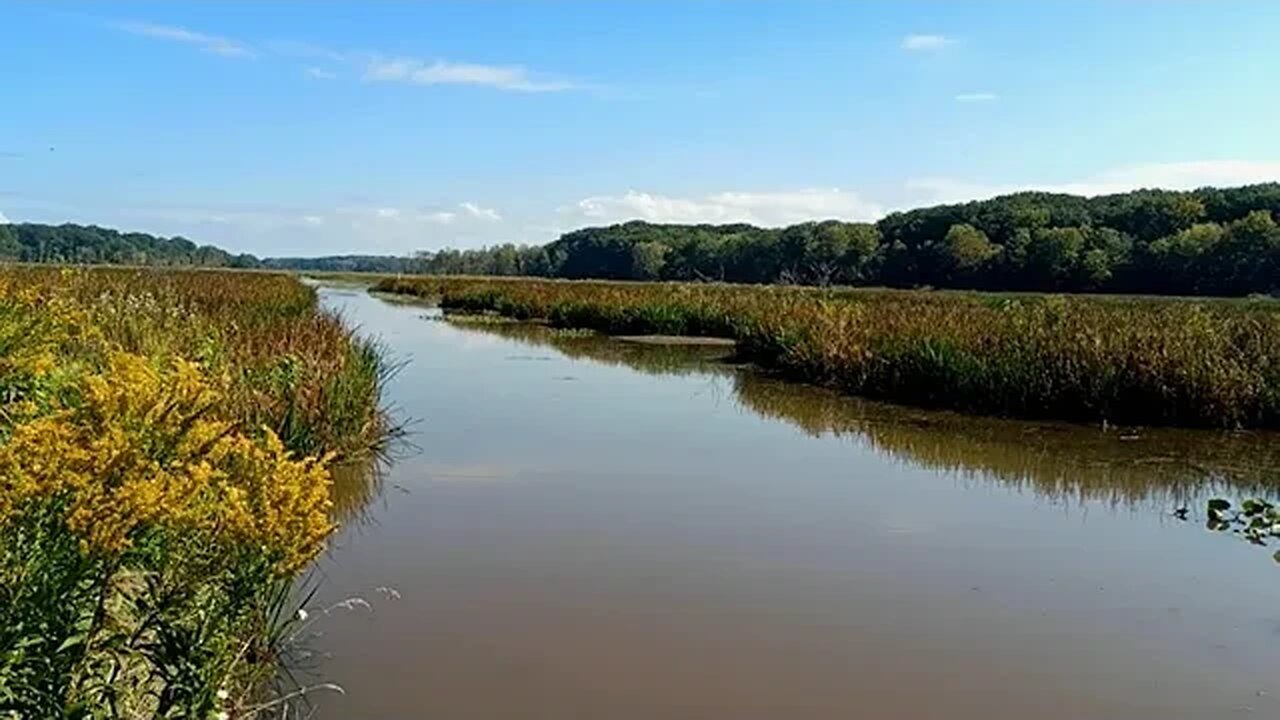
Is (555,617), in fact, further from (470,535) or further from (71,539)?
(71,539)

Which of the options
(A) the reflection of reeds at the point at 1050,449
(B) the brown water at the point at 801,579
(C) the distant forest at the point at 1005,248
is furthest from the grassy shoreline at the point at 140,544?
(C) the distant forest at the point at 1005,248

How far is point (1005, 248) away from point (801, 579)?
1909 inches

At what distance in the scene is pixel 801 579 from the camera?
536 cm

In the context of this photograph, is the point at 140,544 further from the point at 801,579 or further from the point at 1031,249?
the point at 1031,249

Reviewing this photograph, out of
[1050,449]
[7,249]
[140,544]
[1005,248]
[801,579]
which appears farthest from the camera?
[1005,248]

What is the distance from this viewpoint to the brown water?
3977 mm

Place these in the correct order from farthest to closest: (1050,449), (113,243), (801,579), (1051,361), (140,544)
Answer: (113,243) < (1051,361) < (1050,449) < (801,579) < (140,544)

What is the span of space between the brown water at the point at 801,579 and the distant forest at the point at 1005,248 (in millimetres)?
15240

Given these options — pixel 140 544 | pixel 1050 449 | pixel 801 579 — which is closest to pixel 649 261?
pixel 1050 449

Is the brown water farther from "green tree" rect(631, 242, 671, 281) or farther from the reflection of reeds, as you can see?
"green tree" rect(631, 242, 671, 281)

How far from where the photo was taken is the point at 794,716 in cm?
376

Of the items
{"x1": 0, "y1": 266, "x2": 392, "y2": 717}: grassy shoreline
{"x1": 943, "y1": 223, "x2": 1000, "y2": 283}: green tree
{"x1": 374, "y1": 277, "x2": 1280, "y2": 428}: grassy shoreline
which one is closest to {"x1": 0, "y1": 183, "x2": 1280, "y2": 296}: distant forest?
{"x1": 943, "y1": 223, "x2": 1000, "y2": 283}: green tree

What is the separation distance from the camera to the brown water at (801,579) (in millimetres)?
3977

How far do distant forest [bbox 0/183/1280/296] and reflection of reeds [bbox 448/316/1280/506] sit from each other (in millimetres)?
14173
